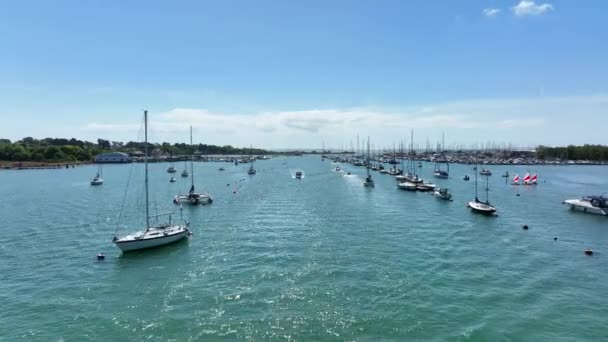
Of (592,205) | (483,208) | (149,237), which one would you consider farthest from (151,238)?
(592,205)

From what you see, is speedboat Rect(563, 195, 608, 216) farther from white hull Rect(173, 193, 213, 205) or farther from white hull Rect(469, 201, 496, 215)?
white hull Rect(173, 193, 213, 205)

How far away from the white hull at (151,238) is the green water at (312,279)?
1.30 m

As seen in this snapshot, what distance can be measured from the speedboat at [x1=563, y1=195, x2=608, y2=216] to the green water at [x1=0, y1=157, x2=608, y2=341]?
4265 millimetres

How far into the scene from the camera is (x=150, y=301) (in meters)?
31.8

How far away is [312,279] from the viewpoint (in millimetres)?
36344

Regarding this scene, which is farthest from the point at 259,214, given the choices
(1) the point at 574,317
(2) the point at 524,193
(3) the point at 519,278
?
(2) the point at 524,193

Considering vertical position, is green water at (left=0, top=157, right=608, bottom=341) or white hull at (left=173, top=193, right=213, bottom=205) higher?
white hull at (left=173, top=193, right=213, bottom=205)

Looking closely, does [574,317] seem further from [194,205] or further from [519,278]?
[194,205]

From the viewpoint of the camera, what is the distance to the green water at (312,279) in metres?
27.3

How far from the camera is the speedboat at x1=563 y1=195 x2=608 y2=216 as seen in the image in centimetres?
7150

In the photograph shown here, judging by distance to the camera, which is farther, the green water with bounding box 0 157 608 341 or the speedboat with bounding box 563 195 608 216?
the speedboat with bounding box 563 195 608 216

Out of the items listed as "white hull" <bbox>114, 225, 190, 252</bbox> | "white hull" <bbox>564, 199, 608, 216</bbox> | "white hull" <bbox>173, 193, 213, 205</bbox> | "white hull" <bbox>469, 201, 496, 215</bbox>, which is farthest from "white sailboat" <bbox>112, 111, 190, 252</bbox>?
"white hull" <bbox>564, 199, 608, 216</bbox>

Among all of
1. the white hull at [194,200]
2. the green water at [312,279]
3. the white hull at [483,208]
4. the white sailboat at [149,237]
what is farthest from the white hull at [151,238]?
the white hull at [483,208]

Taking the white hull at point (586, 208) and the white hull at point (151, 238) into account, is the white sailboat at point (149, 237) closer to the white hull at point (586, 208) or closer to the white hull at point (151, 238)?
the white hull at point (151, 238)
